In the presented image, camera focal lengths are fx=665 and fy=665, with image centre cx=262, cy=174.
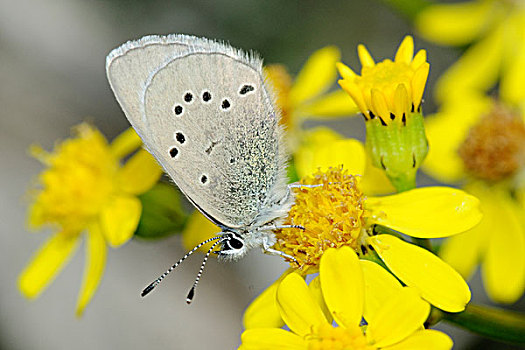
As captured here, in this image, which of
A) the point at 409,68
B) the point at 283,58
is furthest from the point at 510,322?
the point at 283,58

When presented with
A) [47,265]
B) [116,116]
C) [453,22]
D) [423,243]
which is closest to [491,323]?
[423,243]

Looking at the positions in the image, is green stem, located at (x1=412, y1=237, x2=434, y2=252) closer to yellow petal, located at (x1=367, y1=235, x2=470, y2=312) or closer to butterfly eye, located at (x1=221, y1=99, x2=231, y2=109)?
yellow petal, located at (x1=367, y1=235, x2=470, y2=312)

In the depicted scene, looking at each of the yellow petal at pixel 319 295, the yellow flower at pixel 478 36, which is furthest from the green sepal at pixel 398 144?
the yellow flower at pixel 478 36

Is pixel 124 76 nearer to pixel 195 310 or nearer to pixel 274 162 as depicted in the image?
pixel 274 162

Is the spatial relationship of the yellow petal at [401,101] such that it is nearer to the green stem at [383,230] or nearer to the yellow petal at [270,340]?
the green stem at [383,230]

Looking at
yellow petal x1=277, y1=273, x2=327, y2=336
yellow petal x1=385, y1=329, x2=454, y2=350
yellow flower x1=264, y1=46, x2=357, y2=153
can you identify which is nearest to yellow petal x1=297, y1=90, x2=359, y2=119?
yellow flower x1=264, y1=46, x2=357, y2=153

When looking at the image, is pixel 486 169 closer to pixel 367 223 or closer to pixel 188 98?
pixel 367 223
